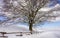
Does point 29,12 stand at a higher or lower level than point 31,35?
higher

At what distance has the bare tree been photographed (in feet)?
9.54

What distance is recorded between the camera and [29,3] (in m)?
2.95

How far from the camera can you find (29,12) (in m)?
2.98

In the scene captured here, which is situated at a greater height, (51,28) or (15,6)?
(15,6)

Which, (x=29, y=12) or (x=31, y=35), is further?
(x=29, y=12)

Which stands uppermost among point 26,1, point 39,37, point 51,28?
point 26,1

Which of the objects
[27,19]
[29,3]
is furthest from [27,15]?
[29,3]

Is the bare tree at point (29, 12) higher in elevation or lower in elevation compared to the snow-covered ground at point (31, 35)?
higher

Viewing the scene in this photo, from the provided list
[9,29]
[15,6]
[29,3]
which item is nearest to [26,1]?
[29,3]

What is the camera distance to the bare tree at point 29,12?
9.54 feet

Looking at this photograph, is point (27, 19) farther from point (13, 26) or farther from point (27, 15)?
point (13, 26)

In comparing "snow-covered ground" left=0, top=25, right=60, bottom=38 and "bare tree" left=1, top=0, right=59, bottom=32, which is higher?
"bare tree" left=1, top=0, right=59, bottom=32

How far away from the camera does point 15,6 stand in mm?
2912

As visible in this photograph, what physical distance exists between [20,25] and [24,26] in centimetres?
10
